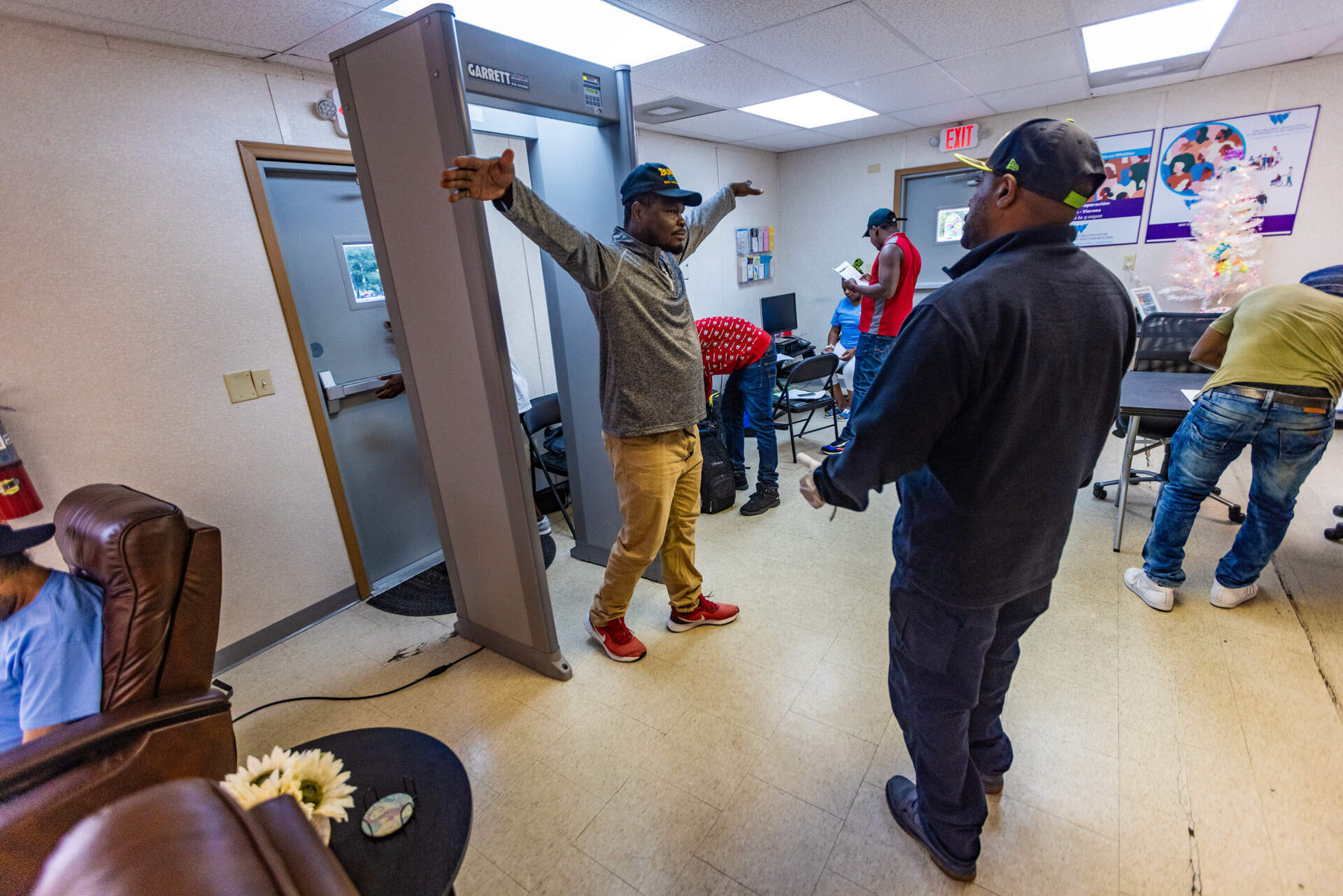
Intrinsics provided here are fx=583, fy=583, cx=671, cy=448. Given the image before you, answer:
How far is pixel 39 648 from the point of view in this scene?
1.28m

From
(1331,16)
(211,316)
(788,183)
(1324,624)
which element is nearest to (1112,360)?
(1324,624)

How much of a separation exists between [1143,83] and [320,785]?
19.4ft

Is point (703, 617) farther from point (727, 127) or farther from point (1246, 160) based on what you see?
point (1246, 160)

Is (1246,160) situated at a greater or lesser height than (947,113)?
lesser

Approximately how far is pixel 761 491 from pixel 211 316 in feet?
9.23

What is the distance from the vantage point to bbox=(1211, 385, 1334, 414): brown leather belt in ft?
6.64

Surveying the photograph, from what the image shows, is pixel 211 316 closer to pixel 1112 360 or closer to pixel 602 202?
pixel 602 202

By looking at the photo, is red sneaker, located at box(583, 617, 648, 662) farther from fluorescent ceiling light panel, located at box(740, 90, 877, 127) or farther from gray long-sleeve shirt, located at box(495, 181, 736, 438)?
fluorescent ceiling light panel, located at box(740, 90, 877, 127)

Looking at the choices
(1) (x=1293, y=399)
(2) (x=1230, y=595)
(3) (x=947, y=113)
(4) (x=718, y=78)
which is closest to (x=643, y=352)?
(4) (x=718, y=78)

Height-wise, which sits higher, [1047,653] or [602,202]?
[602,202]

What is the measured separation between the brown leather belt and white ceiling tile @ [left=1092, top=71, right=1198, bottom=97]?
10.2ft

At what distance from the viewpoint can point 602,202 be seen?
7.91 ft

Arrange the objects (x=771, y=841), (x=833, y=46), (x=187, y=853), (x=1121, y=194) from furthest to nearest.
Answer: (x=1121, y=194)
(x=833, y=46)
(x=771, y=841)
(x=187, y=853)

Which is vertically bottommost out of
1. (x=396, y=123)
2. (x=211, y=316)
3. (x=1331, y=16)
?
(x=211, y=316)
